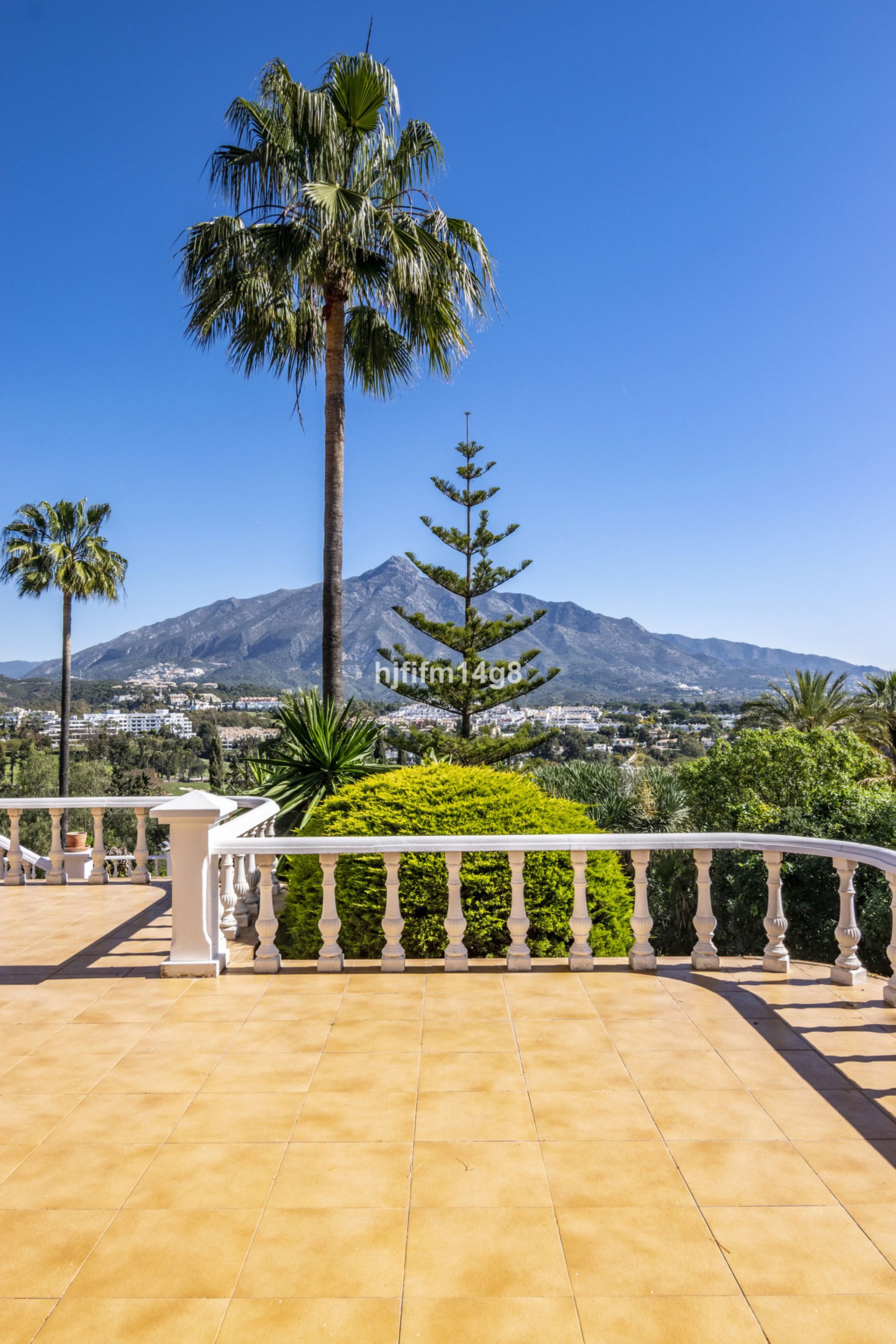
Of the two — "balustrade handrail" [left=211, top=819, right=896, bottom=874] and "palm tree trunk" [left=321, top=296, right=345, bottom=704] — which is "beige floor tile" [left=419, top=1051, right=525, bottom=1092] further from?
"palm tree trunk" [left=321, top=296, right=345, bottom=704]

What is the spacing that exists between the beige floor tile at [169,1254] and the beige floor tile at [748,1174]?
1191mm

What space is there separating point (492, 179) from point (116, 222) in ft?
17.2

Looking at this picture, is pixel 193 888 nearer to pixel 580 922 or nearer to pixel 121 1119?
pixel 121 1119

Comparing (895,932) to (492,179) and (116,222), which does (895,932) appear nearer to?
(492,179)

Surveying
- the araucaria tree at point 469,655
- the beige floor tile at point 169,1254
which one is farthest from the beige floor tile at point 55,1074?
the araucaria tree at point 469,655

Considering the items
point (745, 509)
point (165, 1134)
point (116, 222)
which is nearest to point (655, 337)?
point (116, 222)

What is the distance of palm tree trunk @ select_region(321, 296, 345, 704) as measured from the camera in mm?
8727

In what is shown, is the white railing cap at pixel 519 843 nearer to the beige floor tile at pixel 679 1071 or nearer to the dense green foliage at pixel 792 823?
the beige floor tile at pixel 679 1071

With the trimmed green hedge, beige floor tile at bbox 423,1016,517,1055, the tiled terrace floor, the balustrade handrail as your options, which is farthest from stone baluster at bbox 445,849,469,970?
beige floor tile at bbox 423,1016,517,1055

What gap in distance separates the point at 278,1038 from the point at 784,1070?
1.89m

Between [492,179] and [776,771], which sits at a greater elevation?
[492,179]

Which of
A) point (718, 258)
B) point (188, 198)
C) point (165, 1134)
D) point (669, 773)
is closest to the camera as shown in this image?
point (165, 1134)

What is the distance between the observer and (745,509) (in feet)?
113

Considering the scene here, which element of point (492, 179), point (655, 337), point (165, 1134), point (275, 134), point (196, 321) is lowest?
point (165, 1134)
